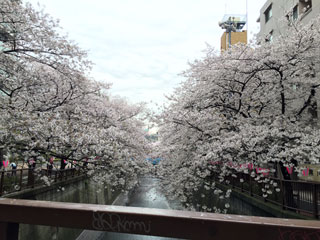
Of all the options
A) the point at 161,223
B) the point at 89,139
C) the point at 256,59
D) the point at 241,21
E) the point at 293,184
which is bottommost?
the point at 293,184

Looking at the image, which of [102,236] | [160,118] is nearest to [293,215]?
[160,118]

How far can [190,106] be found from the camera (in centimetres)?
1124

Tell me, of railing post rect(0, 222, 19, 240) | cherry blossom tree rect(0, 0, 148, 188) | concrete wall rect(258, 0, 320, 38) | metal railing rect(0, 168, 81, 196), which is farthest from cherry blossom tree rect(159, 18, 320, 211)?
railing post rect(0, 222, 19, 240)

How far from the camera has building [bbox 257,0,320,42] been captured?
1609cm

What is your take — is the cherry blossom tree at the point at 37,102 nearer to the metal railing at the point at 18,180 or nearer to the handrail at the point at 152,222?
the metal railing at the point at 18,180

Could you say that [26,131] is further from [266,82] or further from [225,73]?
[266,82]

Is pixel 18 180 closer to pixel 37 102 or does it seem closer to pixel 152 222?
pixel 37 102

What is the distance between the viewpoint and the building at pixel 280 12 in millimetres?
16094

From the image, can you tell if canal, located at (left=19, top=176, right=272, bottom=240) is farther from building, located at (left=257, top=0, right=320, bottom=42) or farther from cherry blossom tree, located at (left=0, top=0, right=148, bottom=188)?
building, located at (left=257, top=0, right=320, bottom=42)

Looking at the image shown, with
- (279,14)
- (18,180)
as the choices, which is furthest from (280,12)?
(18,180)

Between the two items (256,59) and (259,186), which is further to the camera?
(259,186)

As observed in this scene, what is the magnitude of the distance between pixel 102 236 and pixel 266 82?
14113 mm

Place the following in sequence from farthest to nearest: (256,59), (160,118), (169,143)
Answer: (169,143)
(160,118)
(256,59)

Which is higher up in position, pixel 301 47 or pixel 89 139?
pixel 301 47
